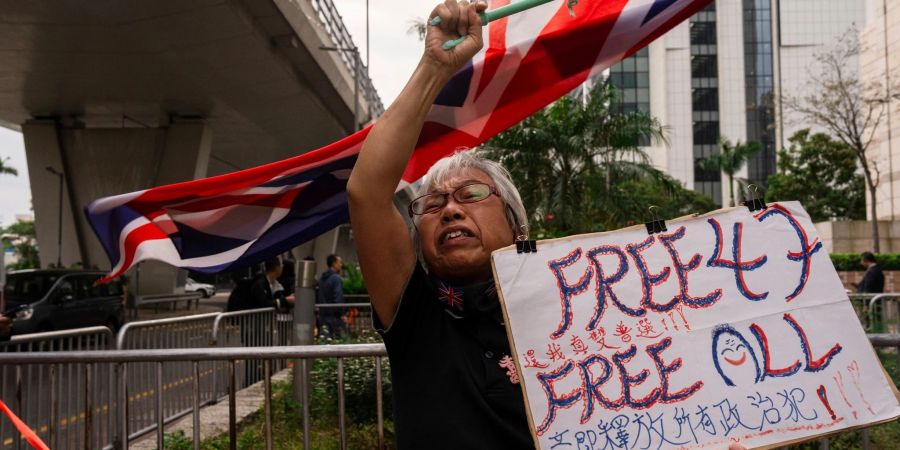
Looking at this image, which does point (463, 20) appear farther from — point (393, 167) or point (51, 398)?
point (51, 398)

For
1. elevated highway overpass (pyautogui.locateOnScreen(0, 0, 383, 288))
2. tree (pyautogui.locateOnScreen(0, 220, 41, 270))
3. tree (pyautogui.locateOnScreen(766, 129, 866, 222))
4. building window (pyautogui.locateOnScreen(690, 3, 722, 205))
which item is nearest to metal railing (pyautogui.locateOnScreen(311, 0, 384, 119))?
elevated highway overpass (pyautogui.locateOnScreen(0, 0, 383, 288))

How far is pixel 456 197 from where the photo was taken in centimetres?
211

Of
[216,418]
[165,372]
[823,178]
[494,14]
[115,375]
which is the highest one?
[823,178]

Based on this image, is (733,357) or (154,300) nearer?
(733,357)

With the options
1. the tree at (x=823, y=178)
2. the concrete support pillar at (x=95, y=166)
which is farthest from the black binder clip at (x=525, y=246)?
the tree at (x=823, y=178)

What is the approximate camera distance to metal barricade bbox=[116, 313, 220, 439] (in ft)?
20.3

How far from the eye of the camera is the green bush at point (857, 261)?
3019 centimetres

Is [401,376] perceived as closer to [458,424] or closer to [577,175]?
[458,424]

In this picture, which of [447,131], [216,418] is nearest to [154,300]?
[216,418]

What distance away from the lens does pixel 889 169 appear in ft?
118

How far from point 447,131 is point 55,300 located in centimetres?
1305

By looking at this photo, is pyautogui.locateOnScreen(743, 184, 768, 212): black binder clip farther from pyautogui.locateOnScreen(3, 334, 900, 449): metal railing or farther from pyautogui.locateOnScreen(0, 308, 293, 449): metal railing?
pyautogui.locateOnScreen(0, 308, 293, 449): metal railing

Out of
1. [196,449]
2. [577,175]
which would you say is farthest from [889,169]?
[196,449]

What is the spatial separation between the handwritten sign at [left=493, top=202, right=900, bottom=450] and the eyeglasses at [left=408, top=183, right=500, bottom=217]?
21 centimetres
